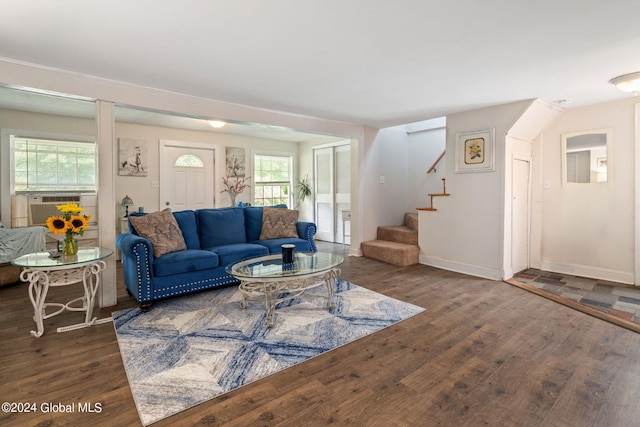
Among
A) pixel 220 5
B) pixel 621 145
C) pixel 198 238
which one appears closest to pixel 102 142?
pixel 198 238

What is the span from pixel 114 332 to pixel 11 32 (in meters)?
2.38

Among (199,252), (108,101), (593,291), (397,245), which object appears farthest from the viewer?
(397,245)

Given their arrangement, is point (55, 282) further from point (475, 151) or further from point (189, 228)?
point (475, 151)

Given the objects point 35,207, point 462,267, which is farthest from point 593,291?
point 35,207

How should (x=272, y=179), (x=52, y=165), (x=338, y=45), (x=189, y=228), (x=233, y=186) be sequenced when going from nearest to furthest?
(x=338, y=45)
(x=189, y=228)
(x=52, y=165)
(x=233, y=186)
(x=272, y=179)

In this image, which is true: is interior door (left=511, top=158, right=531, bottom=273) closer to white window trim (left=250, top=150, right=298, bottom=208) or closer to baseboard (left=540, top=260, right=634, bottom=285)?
baseboard (left=540, top=260, right=634, bottom=285)

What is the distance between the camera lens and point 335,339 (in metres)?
2.54

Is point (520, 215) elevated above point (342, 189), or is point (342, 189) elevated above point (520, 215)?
point (342, 189)

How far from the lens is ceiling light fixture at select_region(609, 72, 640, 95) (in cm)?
304

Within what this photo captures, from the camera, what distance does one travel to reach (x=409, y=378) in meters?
2.01

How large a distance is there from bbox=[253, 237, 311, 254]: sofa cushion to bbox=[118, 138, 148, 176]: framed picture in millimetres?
2823

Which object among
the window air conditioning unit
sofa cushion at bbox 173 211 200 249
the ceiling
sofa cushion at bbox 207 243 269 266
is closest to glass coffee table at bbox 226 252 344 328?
sofa cushion at bbox 207 243 269 266

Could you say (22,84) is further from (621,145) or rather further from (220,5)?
(621,145)

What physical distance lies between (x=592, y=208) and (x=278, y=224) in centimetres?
424
